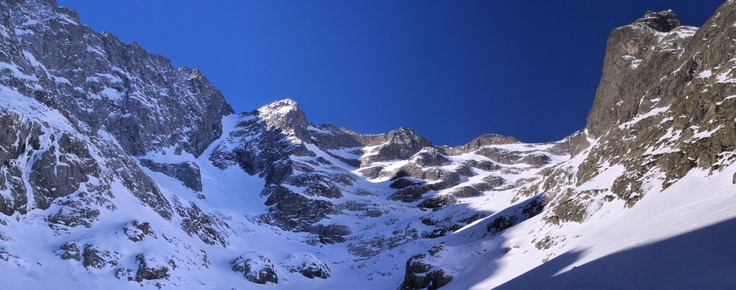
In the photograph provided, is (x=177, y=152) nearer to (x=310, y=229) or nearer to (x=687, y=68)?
(x=310, y=229)

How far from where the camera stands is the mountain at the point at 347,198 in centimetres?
3536

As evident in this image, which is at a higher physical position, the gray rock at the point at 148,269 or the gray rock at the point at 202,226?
Result: the gray rock at the point at 202,226

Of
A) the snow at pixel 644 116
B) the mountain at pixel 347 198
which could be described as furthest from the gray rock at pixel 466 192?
the snow at pixel 644 116

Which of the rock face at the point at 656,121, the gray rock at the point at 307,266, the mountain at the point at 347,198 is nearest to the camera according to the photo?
the mountain at the point at 347,198

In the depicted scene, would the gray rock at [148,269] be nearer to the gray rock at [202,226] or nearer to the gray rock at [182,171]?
the gray rock at [202,226]

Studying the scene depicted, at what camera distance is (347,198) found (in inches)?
6053

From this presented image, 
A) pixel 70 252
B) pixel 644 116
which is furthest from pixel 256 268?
pixel 644 116

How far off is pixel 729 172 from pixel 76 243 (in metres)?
64.6

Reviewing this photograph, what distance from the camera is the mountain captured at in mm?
35363

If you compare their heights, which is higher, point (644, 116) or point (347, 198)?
point (347, 198)

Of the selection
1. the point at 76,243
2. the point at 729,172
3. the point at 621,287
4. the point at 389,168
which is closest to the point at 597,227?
the point at 729,172

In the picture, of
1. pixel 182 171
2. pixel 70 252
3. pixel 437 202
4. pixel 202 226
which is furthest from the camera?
pixel 437 202

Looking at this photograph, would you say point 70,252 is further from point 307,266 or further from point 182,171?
point 182,171

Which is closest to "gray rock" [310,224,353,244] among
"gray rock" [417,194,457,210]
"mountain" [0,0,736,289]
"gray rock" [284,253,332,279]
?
"mountain" [0,0,736,289]
